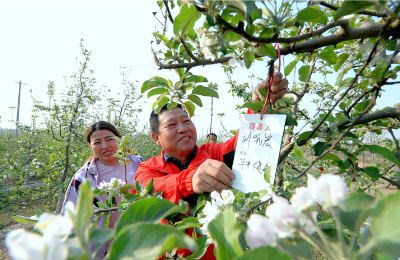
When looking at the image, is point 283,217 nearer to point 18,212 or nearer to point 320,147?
point 320,147

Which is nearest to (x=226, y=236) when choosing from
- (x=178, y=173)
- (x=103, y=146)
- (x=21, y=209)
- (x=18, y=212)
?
(x=178, y=173)

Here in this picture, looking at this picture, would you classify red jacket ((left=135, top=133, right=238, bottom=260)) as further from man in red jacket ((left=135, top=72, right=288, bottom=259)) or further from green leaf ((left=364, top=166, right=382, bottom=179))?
green leaf ((left=364, top=166, right=382, bottom=179))

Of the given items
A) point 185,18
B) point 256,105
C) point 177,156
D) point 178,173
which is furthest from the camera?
point 177,156

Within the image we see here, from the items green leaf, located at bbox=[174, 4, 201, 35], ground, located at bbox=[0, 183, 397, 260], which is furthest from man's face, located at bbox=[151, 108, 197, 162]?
ground, located at bbox=[0, 183, 397, 260]

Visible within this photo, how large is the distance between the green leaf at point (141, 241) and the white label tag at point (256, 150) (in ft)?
1.85

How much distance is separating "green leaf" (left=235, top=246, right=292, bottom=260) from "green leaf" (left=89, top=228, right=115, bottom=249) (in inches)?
7.0

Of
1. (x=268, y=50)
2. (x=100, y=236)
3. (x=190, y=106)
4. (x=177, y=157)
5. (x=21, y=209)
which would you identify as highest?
(x=268, y=50)

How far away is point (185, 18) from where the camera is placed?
688 millimetres

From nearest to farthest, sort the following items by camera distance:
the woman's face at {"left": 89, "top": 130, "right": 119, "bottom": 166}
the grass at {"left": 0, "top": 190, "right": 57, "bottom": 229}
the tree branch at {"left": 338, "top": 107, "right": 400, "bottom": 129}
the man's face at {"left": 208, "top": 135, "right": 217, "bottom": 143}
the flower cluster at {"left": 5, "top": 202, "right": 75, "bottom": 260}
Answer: the flower cluster at {"left": 5, "top": 202, "right": 75, "bottom": 260} < the tree branch at {"left": 338, "top": 107, "right": 400, "bottom": 129} < the woman's face at {"left": 89, "top": 130, "right": 119, "bottom": 166} < the man's face at {"left": 208, "top": 135, "right": 217, "bottom": 143} < the grass at {"left": 0, "top": 190, "right": 57, "bottom": 229}

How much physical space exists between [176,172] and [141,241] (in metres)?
1.37

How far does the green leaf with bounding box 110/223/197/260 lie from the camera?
25 cm

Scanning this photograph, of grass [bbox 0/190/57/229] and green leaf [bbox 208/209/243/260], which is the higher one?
green leaf [bbox 208/209/243/260]

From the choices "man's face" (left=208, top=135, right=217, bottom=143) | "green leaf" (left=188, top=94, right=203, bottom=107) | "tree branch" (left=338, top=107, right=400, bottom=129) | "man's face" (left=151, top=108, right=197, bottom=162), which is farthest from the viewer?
"man's face" (left=208, top=135, right=217, bottom=143)

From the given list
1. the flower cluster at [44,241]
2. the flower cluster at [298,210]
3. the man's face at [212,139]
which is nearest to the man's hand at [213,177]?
the flower cluster at [298,210]
